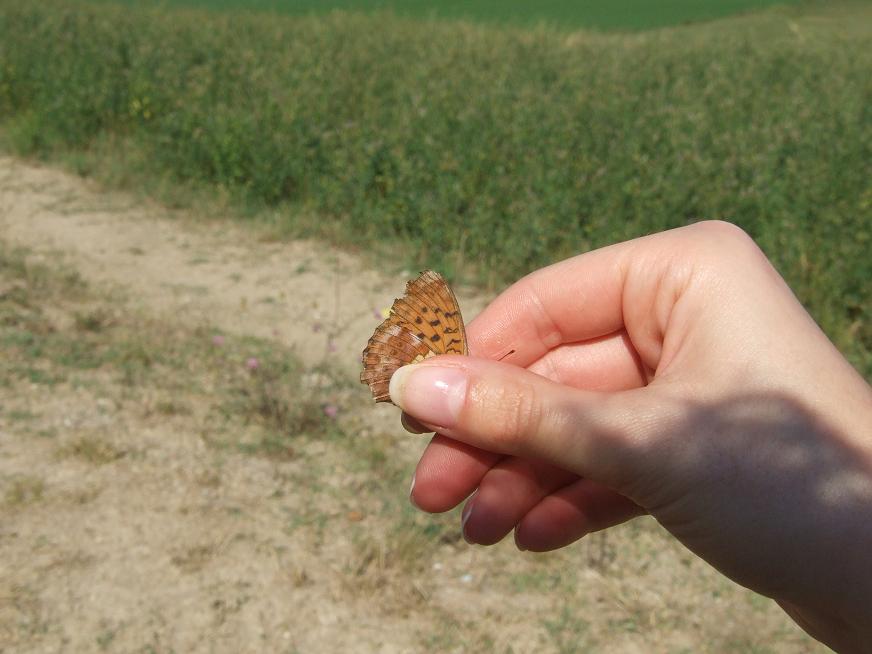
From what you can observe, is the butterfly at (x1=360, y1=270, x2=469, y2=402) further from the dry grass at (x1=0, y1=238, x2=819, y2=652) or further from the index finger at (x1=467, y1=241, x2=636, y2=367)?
the dry grass at (x1=0, y1=238, x2=819, y2=652)

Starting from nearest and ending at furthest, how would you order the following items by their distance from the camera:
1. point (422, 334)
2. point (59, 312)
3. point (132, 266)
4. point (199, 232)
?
point (422, 334), point (59, 312), point (132, 266), point (199, 232)

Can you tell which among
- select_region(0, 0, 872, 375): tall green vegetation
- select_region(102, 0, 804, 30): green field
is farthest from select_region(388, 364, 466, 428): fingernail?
select_region(102, 0, 804, 30): green field

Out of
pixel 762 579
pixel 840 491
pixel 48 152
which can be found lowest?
pixel 48 152

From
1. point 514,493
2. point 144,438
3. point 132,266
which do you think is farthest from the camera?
point 132,266

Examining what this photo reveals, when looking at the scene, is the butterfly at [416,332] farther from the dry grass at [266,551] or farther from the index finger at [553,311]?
the dry grass at [266,551]

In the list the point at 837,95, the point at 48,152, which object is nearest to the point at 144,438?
the point at 48,152

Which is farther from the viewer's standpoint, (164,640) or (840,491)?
(164,640)

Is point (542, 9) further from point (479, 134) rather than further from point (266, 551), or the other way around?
point (266, 551)

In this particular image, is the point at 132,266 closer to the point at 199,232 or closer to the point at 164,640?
the point at 199,232
